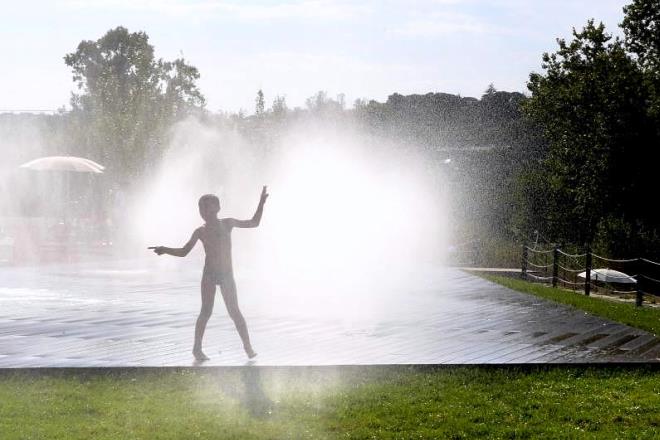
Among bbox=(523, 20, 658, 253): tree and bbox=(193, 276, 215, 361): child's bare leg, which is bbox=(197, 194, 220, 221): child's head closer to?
bbox=(193, 276, 215, 361): child's bare leg

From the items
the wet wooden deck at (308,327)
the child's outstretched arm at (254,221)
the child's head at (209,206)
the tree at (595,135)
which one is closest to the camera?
the child's outstretched arm at (254,221)

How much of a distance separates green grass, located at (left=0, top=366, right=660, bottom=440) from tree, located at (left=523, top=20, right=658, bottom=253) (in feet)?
80.7

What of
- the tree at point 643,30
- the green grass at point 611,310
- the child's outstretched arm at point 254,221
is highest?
the tree at point 643,30

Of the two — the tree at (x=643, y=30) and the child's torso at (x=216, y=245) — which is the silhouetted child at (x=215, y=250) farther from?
the tree at (x=643, y=30)

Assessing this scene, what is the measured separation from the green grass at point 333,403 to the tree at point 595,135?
969 inches

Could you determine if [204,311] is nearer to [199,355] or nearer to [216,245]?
[199,355]

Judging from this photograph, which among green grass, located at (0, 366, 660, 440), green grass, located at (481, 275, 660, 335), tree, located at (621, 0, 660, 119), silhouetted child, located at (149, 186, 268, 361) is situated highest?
tree, located at (621, 0, 660, 119)

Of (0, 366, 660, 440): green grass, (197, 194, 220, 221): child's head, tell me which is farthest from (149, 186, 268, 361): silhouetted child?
(0, 366, 660, 440): green grass

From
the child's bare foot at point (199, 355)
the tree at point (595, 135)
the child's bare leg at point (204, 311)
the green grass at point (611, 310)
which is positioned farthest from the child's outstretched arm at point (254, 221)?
the tree at point (595, 135)

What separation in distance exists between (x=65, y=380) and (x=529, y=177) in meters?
34.1

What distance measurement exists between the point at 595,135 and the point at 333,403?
28249 millimetres

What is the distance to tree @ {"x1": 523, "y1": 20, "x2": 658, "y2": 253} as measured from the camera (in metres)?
33.3

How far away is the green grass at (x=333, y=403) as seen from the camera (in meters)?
7.29

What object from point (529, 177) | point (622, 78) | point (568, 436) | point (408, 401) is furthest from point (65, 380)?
point (529, 177)
